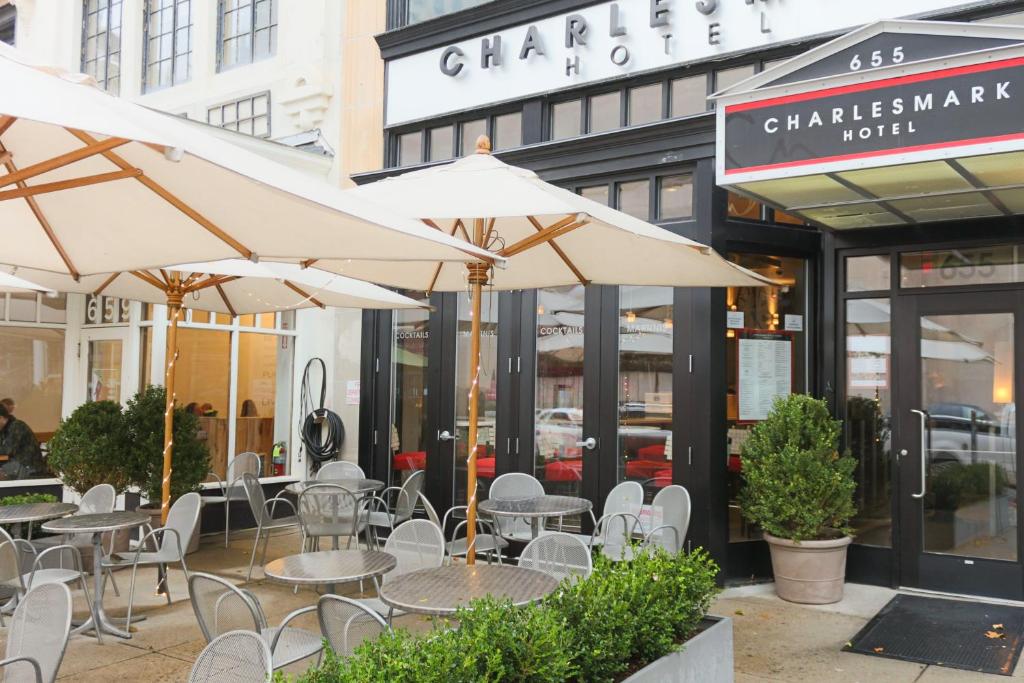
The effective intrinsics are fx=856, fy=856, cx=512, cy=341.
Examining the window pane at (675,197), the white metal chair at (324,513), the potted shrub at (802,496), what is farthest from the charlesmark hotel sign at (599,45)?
the white metal chair at (324,513)

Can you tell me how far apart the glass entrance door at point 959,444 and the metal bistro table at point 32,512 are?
20.9ft

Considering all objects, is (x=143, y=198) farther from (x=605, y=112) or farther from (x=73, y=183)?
(x=605, y=112)

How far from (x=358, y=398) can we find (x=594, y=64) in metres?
4.50

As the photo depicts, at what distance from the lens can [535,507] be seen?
601 centimetres

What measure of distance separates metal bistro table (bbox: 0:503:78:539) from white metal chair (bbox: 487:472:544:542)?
3.12 meters

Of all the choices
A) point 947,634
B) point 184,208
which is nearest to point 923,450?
point 947,634

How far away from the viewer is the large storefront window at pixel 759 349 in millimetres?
7180

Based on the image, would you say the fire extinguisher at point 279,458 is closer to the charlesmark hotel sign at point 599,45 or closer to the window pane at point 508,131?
the charlesmark hotel sign at point 599,45

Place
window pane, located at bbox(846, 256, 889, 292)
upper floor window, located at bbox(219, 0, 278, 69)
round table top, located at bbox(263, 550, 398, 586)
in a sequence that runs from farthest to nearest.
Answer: upper floor window, located at bbox(219, 0, 278, 69), window pane, located at bbox(846, 256, 889, 292), round table top, located at bbox(263, 550, 398, 586)

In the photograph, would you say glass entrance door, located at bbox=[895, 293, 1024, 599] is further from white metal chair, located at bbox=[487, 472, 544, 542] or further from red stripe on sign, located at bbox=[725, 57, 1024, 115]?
white metal chair, located at bbox=[487, 472, 544, 542]

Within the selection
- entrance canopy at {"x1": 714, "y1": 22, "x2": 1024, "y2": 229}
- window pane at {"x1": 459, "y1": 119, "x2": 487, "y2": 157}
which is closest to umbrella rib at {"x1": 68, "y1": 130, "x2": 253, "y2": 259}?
entrance canopy at {"x1": 714, "y1": 22, "x2": 1024, "y2": 229}

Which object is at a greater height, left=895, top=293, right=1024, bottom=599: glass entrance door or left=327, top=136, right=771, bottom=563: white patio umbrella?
left=327, top=136, right=771, bottom=563: white patio umbrella

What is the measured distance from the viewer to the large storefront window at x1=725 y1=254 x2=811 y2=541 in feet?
23.6

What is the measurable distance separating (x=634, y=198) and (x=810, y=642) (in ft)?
12.7
